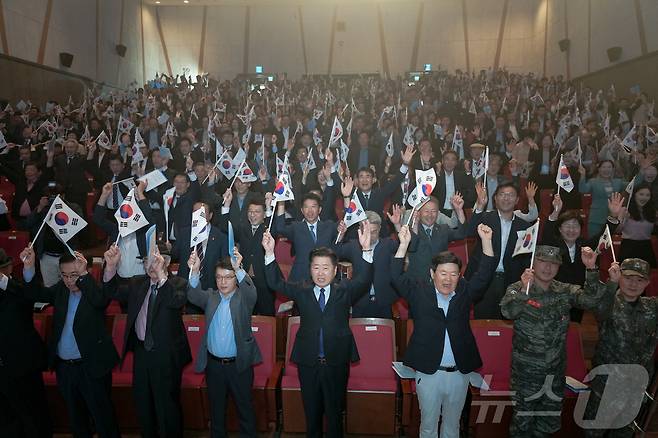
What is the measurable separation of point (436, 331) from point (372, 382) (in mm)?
893

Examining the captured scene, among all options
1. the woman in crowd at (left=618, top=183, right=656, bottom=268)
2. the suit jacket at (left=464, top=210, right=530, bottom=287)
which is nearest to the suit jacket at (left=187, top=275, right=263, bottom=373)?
the suit jacket at (left=464, top=210, right=530, bottom=287)

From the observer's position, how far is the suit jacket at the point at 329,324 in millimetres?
3332

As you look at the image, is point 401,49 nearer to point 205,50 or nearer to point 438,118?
point 205,50

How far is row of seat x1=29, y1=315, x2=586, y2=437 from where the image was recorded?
11.8 ft

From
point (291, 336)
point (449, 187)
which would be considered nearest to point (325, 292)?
point (291, 336)

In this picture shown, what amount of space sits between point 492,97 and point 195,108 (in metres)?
7.56

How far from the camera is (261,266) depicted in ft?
15.3

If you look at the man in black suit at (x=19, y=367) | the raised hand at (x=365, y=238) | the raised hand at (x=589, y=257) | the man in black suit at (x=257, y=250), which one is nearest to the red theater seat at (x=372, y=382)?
the raised hand at (x=365, y=238)

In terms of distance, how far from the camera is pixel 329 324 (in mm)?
3371

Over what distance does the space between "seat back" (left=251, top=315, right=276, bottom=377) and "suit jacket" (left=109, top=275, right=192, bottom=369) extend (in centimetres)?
66

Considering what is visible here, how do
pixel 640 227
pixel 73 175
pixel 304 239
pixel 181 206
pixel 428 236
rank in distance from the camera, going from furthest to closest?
pixel 73 175 < pixel 181 206 < pixel 640 227 < pixel 304 239 < pixel 428 236

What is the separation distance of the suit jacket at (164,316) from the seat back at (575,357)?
9.98 feet

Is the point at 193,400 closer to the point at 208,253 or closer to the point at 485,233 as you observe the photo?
the point at 208,253

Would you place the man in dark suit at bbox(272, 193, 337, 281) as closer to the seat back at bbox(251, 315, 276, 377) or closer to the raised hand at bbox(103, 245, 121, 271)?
the seat back at bbox(251, 315, 276, 377)
